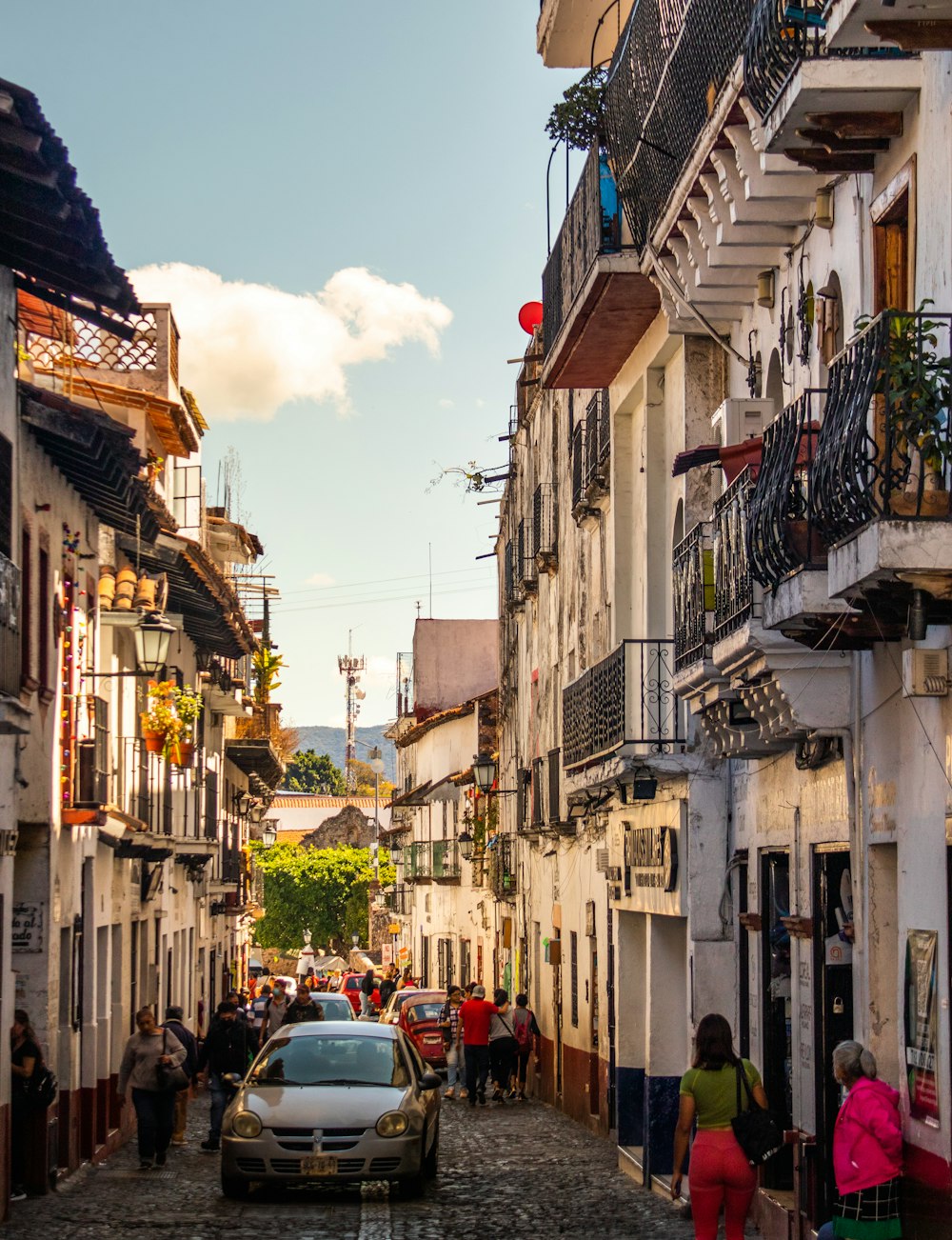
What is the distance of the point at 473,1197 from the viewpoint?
17.5 m

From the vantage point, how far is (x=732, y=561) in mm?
13070

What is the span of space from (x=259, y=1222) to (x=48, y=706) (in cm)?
534

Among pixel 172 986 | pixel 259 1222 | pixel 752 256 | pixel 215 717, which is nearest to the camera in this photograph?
pixel 752 256

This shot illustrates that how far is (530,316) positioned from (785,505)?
870 inches

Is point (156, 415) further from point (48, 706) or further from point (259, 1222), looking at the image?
point (259, 1222)

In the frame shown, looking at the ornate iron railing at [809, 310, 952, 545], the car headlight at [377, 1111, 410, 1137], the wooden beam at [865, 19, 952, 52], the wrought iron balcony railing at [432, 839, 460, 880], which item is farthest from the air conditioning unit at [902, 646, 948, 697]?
the wrought iron balcony railing at [432, 839, 460, 880]

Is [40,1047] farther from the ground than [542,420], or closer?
closer

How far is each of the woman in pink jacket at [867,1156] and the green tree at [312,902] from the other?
293ft

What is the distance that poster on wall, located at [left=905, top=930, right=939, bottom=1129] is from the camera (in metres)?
10.2

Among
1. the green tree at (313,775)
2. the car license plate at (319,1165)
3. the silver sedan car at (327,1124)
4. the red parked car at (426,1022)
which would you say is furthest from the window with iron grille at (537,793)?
the green tree at (313,775)

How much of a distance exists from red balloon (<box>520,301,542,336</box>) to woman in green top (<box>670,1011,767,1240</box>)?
21101 mm

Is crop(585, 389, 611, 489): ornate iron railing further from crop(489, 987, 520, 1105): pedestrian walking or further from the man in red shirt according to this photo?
crop(489, 987, 520, 1105): pedestrian walking

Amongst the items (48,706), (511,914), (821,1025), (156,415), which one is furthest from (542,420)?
(821,1025)

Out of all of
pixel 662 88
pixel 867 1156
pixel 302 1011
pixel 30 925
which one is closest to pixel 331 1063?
pixel 30 925
